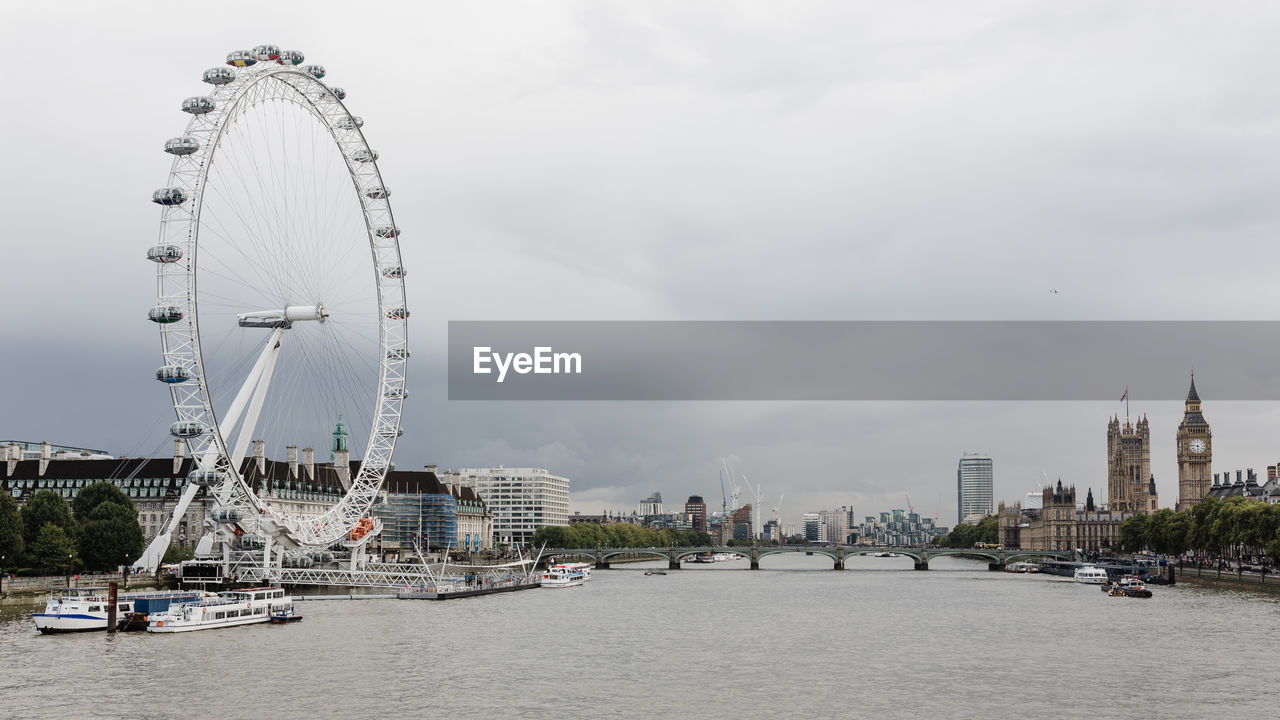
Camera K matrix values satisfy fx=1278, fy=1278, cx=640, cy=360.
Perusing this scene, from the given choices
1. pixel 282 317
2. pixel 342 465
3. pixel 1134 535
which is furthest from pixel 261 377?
pixel 1134 535

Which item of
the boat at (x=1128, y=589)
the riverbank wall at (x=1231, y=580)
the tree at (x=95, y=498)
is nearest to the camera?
the boat at (x=1128, y=589)

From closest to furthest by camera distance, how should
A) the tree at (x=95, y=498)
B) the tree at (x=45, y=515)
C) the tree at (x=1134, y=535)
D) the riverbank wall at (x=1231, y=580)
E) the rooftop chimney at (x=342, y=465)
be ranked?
1. the tree at (x=45, y=515)
2. the tree at (x=95, y=498)
3. the riverbank wall at (x=1231, y=580)
4. the tree at (x=1134, y=535)
5. the rooftop chimney at (x=342, y=465)

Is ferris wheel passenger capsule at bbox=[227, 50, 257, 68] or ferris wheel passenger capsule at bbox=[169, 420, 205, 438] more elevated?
ferris wheel passenger capsule at bbox=[227, 50, 257, 68]

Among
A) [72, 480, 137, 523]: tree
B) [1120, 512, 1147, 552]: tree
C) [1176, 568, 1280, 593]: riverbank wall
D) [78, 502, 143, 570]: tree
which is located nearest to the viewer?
[78, 502, 143, 570]: tree

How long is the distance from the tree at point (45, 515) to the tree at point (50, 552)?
2518 mm

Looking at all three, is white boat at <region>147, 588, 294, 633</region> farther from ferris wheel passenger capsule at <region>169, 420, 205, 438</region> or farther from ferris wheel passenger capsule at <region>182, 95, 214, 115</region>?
ferris wheel passenger capsule at <region>182, 95, 214, 115</region>

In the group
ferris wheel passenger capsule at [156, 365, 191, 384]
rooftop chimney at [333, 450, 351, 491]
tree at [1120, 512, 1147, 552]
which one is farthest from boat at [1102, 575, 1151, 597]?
rooftop chimney at [333, 450, 351, 491]

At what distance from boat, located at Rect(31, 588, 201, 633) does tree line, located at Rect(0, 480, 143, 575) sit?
A: 14.3 meters

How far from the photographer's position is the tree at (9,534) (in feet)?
276

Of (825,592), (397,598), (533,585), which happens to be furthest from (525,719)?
(533,585)

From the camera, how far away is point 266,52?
74875 mm

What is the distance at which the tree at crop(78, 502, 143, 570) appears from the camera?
95500 mm

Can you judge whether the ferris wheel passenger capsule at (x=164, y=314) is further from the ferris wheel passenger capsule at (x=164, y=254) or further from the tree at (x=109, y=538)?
the tree at (x=109, y=538)

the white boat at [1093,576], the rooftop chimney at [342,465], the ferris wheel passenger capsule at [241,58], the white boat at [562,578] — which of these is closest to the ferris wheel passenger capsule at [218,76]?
the ferris wheel passenger capsule at [241,58]
